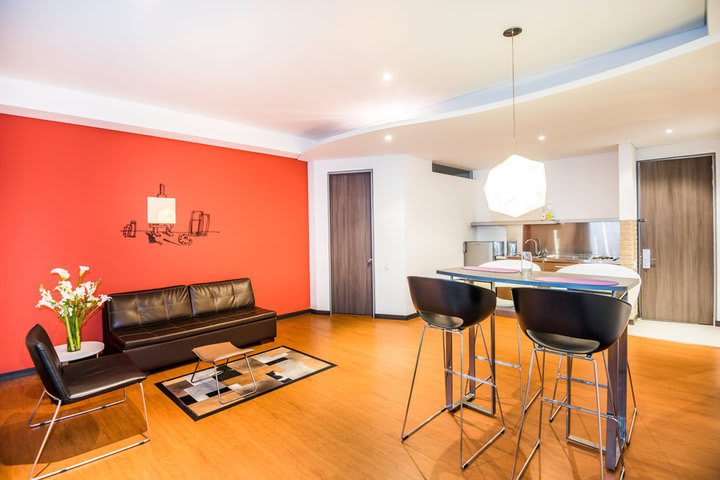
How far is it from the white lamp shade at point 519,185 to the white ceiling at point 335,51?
3.64ft

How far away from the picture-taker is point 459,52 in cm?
314

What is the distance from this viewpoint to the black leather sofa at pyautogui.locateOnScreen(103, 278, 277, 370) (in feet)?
12.3

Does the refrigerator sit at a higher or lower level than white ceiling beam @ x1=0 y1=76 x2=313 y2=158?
lower

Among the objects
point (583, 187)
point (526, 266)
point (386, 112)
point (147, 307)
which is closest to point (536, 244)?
point (583, 187)

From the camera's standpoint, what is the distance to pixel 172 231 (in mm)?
4773

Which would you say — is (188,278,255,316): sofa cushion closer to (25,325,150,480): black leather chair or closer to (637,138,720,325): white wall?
(25,325,150,480): black leather chair

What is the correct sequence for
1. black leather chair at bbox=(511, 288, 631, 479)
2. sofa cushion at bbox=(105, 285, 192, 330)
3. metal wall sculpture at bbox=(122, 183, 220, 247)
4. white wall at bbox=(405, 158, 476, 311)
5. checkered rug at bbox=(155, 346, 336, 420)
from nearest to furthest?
black leather chair at bbox=(511, 288, 631, 479)
checkered rug at bbox=(155, 346, 336, 420)
sofa cushion at bbox=(105, 285, 192, 330)
metal wall sculpture at bbox=(122, 183, 220, 247)
white wall at bbox=(405, 158, 476, 311)

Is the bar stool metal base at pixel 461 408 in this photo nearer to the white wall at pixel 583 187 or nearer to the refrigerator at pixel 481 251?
the refrigerator at pixel 481 251

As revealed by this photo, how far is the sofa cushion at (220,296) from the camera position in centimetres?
464

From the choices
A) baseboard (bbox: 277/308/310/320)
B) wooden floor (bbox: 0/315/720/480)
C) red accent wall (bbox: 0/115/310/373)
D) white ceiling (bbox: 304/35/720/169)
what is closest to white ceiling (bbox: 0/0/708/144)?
white ceiling (bbox: 304/35/720/169)

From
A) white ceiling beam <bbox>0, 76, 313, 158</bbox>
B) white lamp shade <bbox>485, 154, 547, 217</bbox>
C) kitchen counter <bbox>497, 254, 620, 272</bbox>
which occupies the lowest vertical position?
kitchen counter <bbox>497, 254, 620, 272</bbox>

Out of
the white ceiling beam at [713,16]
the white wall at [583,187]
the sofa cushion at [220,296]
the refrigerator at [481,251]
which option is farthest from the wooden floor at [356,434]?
the refrigerator at [481,251]

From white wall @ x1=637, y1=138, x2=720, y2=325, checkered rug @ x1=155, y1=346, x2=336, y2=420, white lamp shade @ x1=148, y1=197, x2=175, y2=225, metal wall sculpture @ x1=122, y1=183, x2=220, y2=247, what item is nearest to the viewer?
checkered rug @ x1=155, y1=346, x2=336, y2=420

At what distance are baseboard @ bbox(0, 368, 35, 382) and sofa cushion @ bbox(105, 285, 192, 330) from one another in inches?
36.8
